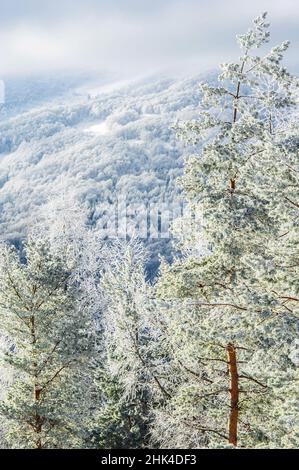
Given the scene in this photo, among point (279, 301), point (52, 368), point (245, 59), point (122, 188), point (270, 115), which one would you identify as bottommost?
point (52, 368)

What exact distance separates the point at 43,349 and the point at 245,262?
838 cm

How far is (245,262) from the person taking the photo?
8.88m

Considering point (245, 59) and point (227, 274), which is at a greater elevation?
point (245, 59)

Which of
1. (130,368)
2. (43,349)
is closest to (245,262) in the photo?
(43,349)

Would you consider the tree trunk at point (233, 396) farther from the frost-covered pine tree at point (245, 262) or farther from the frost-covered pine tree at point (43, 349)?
the frost-covered pine tree at point (43, 349)

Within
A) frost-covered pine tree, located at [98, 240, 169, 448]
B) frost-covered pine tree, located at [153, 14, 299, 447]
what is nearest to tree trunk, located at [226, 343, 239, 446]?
frost-covered pine tree, located at [153, 14, 299, 447]

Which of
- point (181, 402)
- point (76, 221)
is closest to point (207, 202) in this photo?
point (181, 402)

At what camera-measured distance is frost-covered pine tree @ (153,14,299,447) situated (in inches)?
341

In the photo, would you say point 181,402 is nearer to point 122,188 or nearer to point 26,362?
point 26,362

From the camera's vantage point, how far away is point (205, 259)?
11766mm

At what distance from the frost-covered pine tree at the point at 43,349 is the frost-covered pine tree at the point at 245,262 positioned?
4067mm

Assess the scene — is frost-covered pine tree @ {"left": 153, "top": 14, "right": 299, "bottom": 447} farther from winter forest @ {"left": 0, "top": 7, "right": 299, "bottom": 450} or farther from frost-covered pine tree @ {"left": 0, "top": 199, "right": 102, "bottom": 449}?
frost-covered pine tree @ {"left": 0, "top": 199, "right": 102, "bottom": 449}
